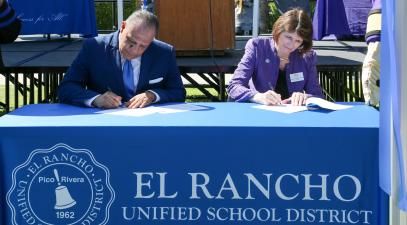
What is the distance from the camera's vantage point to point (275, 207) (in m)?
2.57

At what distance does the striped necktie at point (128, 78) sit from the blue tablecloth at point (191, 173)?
863 millimetres

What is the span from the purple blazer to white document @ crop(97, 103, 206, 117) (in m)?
0.55

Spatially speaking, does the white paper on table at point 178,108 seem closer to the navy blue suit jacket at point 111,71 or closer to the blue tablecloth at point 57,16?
the navy blue suit jacket at point 111,71

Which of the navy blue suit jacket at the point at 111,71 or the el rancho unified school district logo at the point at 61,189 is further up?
the navy blue suit jacket at the point at 111,71

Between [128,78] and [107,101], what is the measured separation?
0.38 m

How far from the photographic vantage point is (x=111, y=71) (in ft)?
11.2

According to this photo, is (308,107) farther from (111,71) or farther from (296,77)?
(111,71)

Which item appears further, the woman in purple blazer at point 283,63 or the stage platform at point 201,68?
the stage platform at point 201,68

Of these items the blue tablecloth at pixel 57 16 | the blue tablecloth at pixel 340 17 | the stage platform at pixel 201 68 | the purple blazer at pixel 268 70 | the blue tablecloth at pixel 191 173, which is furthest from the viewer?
the blue tablecloth at pixel 57 16

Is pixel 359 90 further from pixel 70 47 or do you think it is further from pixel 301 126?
pixel 301 126

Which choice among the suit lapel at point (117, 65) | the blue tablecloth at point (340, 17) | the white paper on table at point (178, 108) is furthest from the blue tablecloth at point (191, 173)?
the blue tablecloth at point (340, 17)

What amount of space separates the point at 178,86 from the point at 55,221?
1.15m

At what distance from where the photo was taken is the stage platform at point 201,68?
225 inches

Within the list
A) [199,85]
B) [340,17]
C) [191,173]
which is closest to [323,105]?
[191,173]
